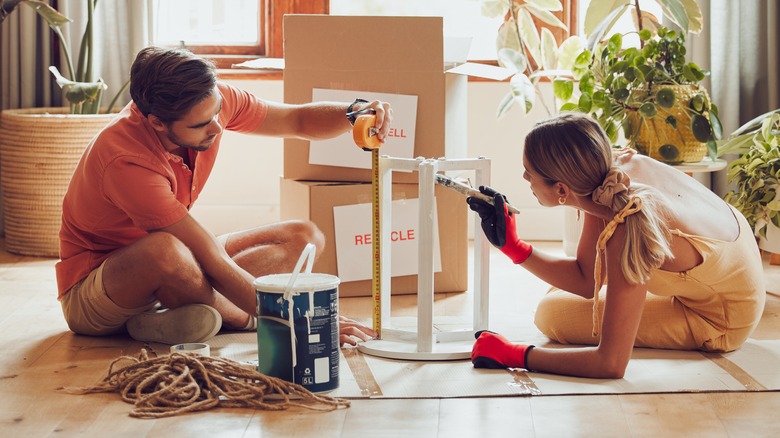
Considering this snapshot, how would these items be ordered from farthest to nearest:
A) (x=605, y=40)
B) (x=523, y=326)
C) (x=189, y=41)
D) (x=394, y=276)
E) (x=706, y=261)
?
1. (x=189, y=41)
2. (x=605, y=40)
3. (x=394, y=276)
4. (x=523, y=326)
5. (x=706, y=261)

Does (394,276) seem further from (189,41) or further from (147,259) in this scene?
(189,41)

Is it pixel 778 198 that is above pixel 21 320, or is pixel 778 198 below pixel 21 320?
above

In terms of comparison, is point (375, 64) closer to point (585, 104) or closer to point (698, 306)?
point (585, 104)

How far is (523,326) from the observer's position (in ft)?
8.14

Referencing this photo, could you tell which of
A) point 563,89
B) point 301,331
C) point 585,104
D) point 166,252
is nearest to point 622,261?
point 301,331

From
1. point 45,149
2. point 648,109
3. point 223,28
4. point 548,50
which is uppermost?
point 223,28

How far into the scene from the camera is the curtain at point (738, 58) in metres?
3.62

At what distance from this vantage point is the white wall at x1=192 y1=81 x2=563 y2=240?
388 centimetres

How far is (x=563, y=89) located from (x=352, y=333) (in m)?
1.44

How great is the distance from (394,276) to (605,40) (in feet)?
4.07

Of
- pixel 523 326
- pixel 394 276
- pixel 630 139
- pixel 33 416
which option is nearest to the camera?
pixel 33 416

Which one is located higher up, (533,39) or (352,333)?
(533,39)

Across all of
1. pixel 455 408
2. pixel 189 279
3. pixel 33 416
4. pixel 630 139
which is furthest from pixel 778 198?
pixel 33 416

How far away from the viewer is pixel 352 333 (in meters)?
2.24
